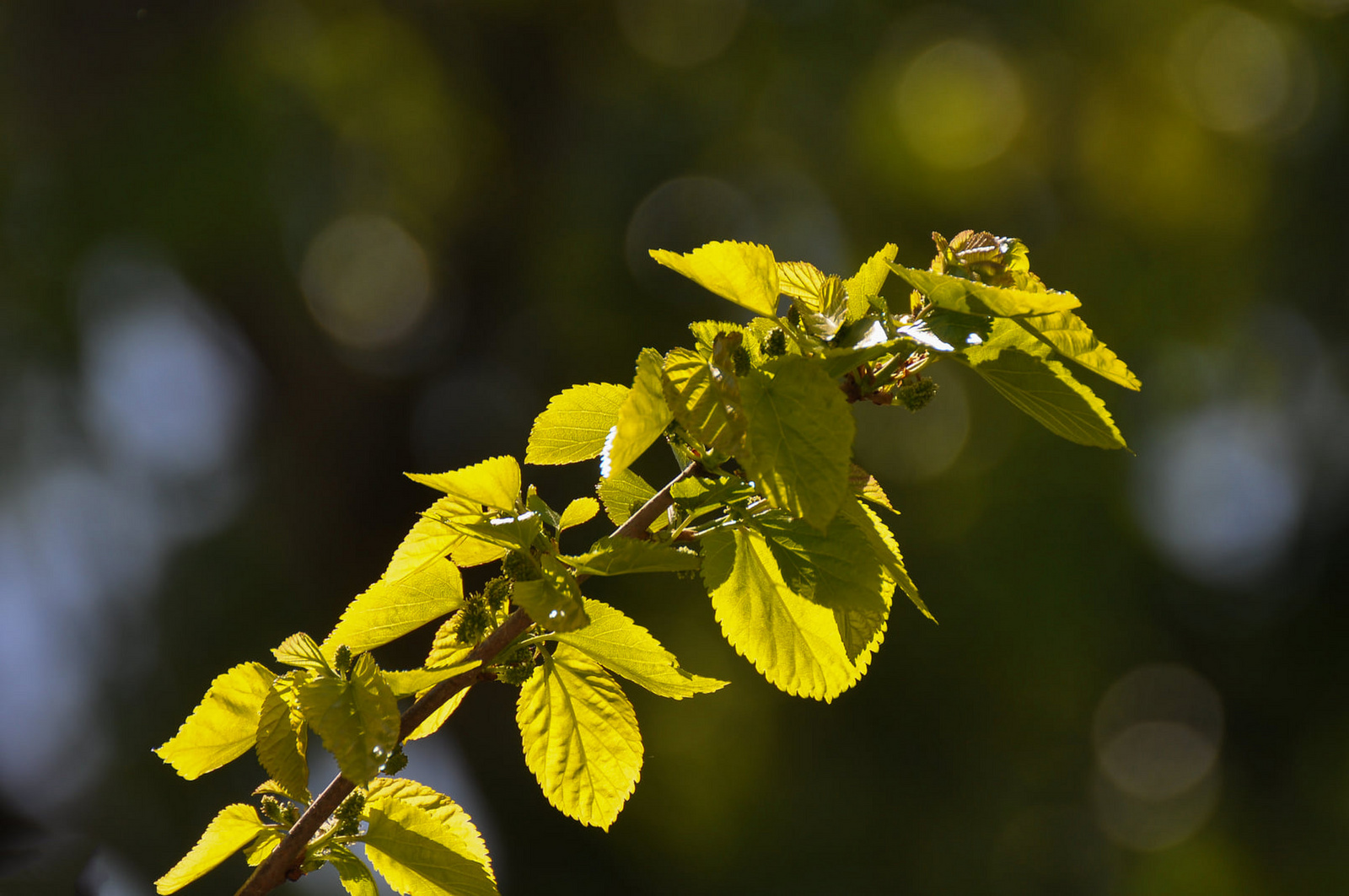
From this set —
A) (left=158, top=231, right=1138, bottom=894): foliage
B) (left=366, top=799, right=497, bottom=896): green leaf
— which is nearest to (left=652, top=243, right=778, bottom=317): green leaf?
(left=158, top=231, right=1138, bottom=894): foliage

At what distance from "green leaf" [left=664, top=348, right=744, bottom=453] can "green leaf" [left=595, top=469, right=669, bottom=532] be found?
0.18 metres

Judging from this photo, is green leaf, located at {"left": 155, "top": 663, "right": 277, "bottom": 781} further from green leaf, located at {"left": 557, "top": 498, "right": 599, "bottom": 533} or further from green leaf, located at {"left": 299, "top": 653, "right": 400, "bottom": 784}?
green leaf, located at {"left": 557, "top": 498, "right": 599, "bottom": 533}

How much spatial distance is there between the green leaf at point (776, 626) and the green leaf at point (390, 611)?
0.23 meters

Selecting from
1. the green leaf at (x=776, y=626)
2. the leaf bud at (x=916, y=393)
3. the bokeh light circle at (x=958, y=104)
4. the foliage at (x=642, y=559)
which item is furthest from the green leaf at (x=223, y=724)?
the bokeh light circle at (x=958, y=104)

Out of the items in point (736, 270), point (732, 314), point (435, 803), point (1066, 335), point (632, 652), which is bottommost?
point (732, 314)

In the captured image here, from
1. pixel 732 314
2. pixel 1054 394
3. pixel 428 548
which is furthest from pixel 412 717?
pixel 732 314

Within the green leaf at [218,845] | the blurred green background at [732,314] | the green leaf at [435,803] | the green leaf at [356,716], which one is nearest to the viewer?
the green leaf at [356,716]

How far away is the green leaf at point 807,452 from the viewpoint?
0.62 metres

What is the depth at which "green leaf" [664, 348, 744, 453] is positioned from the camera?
0.63m

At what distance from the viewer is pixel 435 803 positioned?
828mm

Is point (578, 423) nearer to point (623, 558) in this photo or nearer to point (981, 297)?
point (623, 558)

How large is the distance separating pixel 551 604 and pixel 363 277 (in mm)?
5671

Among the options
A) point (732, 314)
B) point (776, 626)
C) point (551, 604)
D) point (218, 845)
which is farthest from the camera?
point (732, 314)

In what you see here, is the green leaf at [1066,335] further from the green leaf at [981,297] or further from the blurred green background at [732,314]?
the blurred green background at [732,314]
